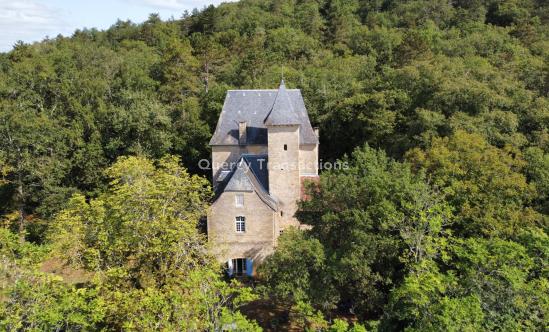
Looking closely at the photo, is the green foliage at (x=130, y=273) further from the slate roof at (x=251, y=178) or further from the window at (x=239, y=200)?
the window at (x=239, y=200)

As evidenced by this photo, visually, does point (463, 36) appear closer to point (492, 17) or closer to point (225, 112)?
point (492, 17)

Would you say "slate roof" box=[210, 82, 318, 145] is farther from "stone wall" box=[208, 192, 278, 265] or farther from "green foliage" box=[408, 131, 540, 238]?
"green foliage" box=[408, 131, 540, 238]

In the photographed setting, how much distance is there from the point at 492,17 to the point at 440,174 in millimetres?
57065

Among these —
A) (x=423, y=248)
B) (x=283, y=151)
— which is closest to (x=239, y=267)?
(x=283, y=151)

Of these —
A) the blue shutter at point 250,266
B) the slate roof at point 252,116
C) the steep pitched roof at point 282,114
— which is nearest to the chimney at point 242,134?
the slate roof at point 252,116

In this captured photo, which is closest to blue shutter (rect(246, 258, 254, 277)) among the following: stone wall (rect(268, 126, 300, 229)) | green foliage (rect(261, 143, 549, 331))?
stone wall (rect(268, 126, 300, 229))

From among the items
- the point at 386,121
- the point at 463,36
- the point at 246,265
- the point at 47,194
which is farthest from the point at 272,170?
the point at 463,36

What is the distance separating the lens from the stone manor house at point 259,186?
3406 centimetres

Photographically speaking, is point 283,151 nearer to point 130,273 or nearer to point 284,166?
point 284,166

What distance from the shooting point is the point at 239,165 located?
34.7 metres

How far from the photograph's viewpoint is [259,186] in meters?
36.2

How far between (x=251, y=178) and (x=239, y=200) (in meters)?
2.43

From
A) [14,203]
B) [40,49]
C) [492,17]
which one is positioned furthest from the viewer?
[40,49]

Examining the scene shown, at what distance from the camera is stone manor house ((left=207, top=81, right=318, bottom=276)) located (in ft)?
112
